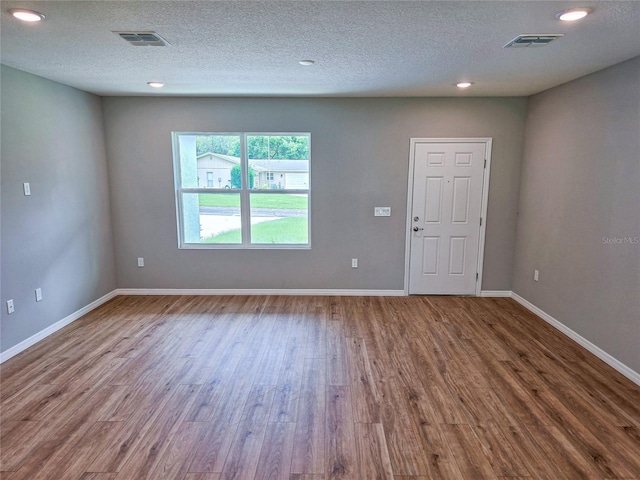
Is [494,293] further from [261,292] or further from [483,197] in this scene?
[261,292]

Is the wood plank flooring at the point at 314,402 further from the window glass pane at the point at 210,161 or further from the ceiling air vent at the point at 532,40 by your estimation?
the ceiling air vent at the point at 532,40

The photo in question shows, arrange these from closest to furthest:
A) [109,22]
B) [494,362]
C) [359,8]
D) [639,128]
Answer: [359,8], [109,22], [639,128], [494,362]

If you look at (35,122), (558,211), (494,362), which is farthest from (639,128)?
(35,122)

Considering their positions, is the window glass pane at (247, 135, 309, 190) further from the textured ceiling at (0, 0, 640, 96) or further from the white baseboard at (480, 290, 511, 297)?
the white baseboard at (480, 290, 511, 297)

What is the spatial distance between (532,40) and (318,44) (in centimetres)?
148

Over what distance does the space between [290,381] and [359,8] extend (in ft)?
8.59

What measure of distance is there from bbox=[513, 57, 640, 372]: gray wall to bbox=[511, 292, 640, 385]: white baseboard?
0.14ft

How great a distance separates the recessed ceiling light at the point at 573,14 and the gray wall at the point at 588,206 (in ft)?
4.08

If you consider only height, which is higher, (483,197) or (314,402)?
(483,197)

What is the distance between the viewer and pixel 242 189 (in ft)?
15.7

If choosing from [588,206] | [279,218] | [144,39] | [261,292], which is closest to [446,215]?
[588,206]

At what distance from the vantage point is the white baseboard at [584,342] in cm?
289

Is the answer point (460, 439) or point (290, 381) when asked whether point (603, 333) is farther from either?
point (290, 381)

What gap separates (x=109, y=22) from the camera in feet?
7.27
